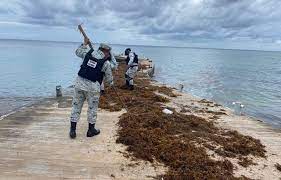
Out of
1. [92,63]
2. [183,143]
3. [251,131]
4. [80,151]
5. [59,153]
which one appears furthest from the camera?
[251,131]

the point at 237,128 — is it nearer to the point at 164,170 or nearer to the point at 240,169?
the point at 240,169

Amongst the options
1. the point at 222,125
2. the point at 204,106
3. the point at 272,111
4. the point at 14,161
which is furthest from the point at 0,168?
the point at 272,111

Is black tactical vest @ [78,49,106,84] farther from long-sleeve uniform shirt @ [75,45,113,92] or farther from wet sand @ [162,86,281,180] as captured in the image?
wet sand @ [162,86,281,180]

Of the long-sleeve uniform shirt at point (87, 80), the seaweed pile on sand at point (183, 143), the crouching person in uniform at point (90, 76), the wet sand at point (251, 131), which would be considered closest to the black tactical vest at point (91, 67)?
the crouching person in uniform at point (90, 76)

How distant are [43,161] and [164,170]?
99.4 inches

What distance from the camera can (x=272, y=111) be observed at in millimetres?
23156

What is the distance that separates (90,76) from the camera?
28.2 feet

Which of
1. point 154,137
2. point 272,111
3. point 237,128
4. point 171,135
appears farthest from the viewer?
point 272,111

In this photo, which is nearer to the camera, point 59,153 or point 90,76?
point 59,153

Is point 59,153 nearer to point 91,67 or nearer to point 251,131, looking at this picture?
point 91,67

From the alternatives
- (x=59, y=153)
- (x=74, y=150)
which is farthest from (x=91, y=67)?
(x=59, y=153)

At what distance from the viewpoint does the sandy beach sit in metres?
7.03

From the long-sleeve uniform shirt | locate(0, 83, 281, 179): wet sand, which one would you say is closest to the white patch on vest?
the long-sleeve uniform shirt

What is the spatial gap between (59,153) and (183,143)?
2.98 m
